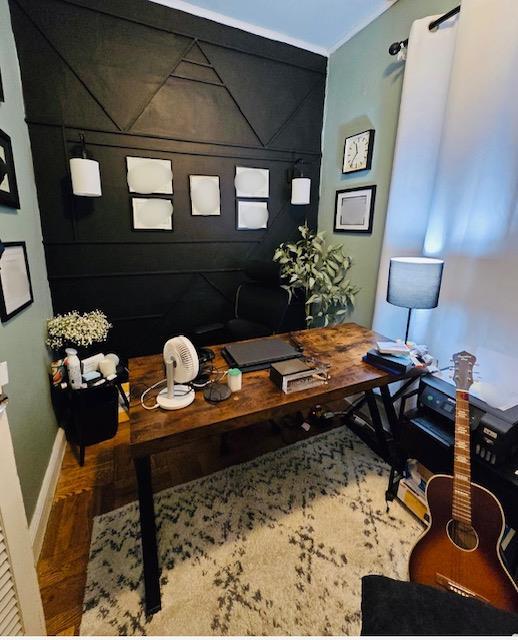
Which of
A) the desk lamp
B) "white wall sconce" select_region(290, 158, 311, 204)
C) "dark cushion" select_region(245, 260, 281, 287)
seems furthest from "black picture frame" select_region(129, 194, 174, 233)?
the desk lamp

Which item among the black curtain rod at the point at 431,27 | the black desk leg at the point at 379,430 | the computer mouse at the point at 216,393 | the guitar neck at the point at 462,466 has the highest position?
the black curtain rod at the point at 431,27

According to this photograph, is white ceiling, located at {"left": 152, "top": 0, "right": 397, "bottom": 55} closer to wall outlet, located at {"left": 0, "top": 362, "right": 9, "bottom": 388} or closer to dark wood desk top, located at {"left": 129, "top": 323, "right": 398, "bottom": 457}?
dark wood desk top, located at {"left": 129, "top": 323, "right": 398, "bottom": 457}

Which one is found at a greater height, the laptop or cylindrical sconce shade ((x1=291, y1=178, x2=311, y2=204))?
cylindrical sconce shade ((x1=291, y1=178, x2=311, y2=204))

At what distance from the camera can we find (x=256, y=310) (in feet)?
8.07

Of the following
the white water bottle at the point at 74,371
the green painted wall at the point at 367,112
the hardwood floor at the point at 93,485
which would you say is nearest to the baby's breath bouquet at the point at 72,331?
the white water bottle at the point at 74,371

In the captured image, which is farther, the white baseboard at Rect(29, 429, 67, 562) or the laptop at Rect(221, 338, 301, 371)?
the laptop at Rect(221, 338, 301, 371)

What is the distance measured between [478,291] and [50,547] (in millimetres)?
2465

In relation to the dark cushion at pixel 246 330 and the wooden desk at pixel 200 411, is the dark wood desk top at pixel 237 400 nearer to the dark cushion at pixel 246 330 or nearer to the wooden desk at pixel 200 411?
the wooden desk at pixel 200 411

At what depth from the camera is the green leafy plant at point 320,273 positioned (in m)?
2.53

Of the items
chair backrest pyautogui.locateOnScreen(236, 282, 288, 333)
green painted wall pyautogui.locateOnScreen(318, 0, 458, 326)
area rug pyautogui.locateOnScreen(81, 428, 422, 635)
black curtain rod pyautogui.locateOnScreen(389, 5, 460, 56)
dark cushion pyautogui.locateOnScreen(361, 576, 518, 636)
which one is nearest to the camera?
dark cushion pyautogui.locateOnScreen(361, 576, 518, 636)

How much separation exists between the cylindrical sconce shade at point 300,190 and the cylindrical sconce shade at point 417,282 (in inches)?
48.4

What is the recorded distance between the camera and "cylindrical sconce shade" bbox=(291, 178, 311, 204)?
2559 millimetres

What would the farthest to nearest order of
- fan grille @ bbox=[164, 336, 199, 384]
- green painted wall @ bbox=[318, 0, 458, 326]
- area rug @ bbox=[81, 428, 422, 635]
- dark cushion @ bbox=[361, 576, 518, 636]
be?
green painted wall @ bbox=[318, 0, 458, 326] → fan grille @ bbox=[164, 336, 199, 384] → area rug @ bbox=[81, 428, 422, 635] → dark cushion @ bbox=[361, 576, 518, 636]

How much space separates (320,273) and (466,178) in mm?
1171
